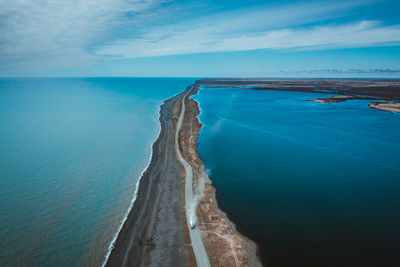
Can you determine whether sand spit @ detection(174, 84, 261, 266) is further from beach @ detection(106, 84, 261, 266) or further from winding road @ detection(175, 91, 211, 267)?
winding road @ detection(175, 91, 211, 267)

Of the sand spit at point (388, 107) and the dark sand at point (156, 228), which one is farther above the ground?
the sand spit at point (388, 107)

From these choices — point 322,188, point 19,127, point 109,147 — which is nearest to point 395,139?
point 322,188

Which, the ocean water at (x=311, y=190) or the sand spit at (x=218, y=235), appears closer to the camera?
the sand spit at (x=218, y=235)

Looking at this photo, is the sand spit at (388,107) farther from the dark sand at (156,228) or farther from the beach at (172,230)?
the dark sand at (156,228)

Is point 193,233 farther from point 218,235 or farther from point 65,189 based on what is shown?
point 65,189

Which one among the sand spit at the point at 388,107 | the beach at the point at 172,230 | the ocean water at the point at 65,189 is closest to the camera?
the beach at the point at 172,230

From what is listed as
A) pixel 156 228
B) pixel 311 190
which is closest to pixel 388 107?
pixel 311 190

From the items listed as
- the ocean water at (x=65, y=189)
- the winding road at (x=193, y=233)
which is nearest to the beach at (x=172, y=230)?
the winding road at (x=193, y=233)
